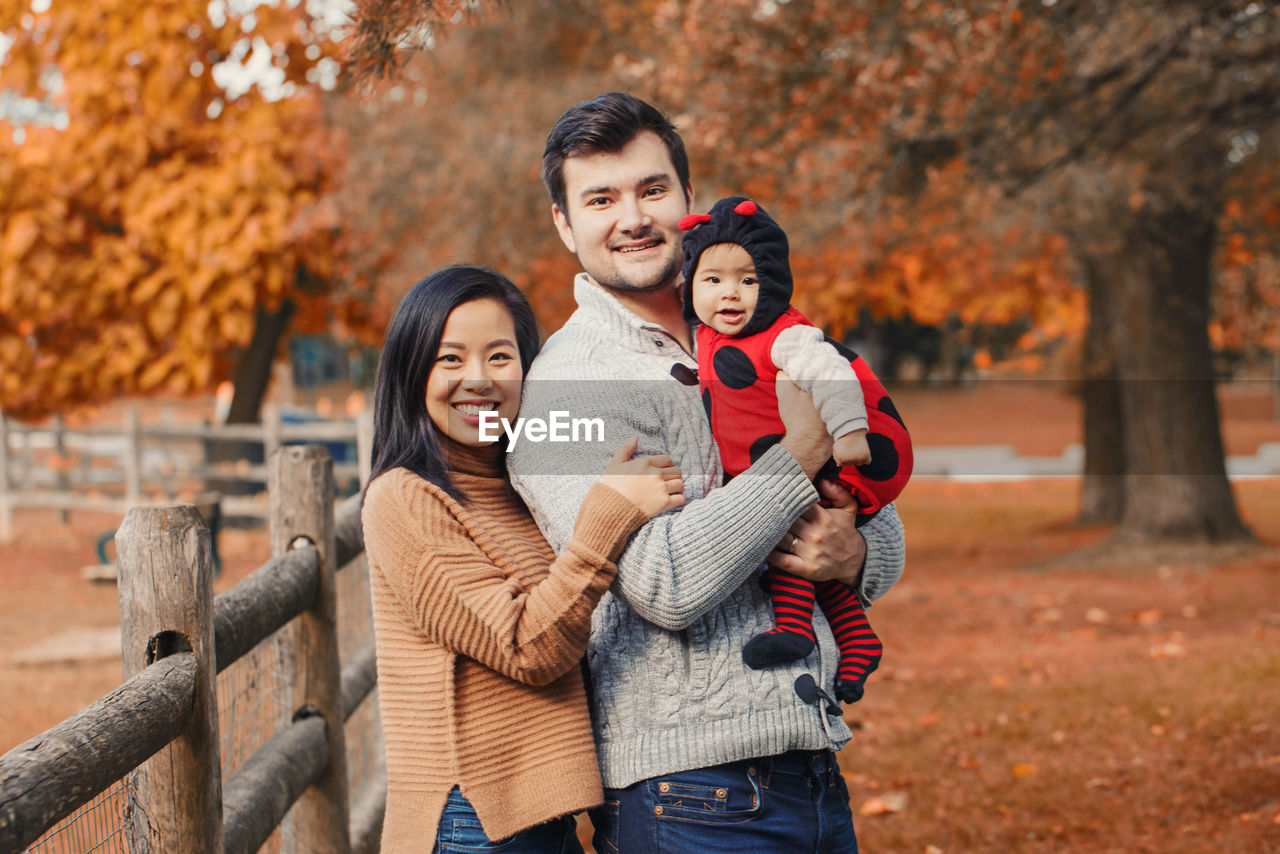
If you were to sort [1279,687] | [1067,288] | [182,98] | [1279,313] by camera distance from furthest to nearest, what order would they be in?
1. [1067,288]
2. [1279,313]
3. [182,98]
4. [1279,687]

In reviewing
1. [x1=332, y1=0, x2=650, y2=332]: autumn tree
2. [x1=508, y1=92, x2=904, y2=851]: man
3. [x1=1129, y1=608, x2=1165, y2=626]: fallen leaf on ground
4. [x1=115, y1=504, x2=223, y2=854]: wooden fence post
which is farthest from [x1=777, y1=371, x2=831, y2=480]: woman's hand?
[x1=332, y1=0, x2=650, y2=332]: autumn tree

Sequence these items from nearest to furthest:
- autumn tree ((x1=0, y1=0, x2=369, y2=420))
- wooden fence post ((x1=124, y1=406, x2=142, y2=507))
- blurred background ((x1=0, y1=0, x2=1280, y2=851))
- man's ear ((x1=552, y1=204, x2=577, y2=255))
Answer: man's ear ((x1=552, y1=204, x2=577, y2=255)) → blurred background ((x1=0, y1=0, x2=1280, y2=851)) → autumn tree ((x1=0, y1=0, x2=369, y2=420)) → wooden fence post ((x1=124, y1=406, x2=142, y2=507))

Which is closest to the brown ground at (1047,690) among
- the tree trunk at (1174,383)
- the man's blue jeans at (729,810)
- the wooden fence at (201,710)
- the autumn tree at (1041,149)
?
the tree trunk at (1174,383)

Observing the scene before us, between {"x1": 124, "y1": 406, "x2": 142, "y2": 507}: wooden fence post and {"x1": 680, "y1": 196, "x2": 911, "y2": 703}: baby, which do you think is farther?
{"x1": 124, "y1": 406, "x2": 142, "y2": 507}: wooden fence post

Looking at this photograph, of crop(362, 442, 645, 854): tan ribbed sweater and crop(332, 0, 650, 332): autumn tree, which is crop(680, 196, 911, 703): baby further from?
crop(332, 0, 650, 332): autumn tree

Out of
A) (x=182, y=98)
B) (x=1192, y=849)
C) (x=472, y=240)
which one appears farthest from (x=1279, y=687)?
(x=182, y=98)

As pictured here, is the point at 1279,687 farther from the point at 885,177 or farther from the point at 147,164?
the point at 147,164

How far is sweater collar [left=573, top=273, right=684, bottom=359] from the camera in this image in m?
2.16

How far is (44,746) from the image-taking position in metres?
1.64

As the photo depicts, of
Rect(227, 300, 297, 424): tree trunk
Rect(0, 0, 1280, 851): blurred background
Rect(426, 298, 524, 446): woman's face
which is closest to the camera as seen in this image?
Rect(426, 298, 524, 446): woman's face

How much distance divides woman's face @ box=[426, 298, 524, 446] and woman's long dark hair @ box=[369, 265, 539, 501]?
0.06 ft

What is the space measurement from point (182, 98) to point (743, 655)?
13.0 metres

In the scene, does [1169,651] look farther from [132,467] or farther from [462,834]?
[132,467]

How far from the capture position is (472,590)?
1.96 metres
